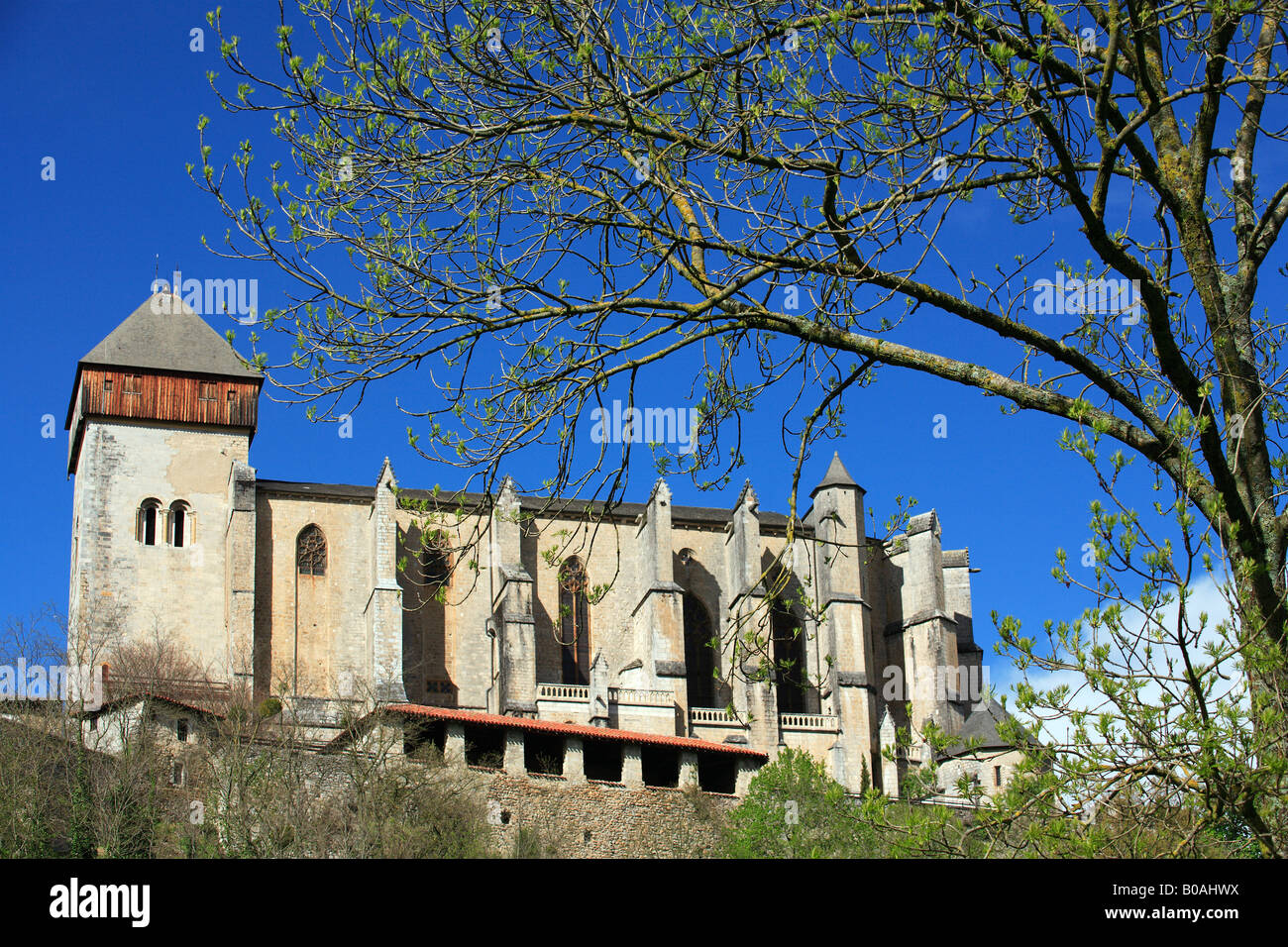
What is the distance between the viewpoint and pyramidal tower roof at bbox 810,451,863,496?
49156 millimetres

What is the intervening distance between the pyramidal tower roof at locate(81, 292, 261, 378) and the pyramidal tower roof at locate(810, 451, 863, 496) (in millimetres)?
19776

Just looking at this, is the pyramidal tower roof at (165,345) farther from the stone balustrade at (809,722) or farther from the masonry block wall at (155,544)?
the stone balustrade at (809,722)

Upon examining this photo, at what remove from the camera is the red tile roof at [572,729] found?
37.1 metres

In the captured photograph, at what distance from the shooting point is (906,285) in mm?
7609

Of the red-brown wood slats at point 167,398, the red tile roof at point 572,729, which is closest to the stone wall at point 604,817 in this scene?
the red tile roof at point 572,729

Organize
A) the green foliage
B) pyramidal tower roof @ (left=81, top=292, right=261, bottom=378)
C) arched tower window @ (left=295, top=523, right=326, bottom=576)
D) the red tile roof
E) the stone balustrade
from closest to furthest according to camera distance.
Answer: the green foliage, the red tile roof, the stone balustrade, arched tower window @ (left=295, top=523, right=326, bottom=576), pyramidal tower roof @ (left=81, top=292, right=261, bottom=378)

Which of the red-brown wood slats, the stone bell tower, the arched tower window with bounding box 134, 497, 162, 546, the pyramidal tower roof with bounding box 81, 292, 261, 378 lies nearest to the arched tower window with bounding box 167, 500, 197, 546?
the stone bell tower

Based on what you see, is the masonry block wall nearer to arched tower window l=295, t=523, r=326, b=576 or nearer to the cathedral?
the cathedral

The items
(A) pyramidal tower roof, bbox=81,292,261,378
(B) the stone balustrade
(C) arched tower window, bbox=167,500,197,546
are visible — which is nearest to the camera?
(B) the stone balustrade

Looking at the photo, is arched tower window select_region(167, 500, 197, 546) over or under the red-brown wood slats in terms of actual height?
under

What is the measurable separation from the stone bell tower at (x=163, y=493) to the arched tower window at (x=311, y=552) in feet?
5.74

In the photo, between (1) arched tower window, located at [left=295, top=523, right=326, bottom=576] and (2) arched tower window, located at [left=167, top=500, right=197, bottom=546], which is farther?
(2) arched tower window, located at [left=167, top=500, right=197, bottom=546]
